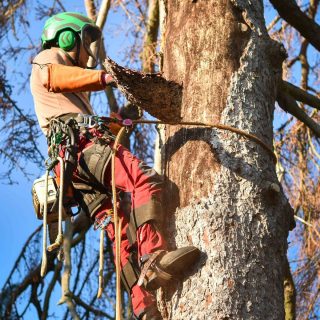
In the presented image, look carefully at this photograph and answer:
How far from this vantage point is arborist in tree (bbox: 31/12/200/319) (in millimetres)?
2732

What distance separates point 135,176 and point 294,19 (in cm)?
123

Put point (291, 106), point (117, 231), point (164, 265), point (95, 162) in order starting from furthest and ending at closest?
1. point (291, 106)
2. point (95, 162)
3. point (117, 231)
4. point (164, 265)

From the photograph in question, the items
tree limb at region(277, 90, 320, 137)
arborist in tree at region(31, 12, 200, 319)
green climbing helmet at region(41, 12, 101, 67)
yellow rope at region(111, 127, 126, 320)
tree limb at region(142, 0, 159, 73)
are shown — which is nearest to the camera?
yellow rope at region(111, 127, 126, 320)

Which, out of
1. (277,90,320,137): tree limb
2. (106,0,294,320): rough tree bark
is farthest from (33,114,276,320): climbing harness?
(277,90,320,137): tree limb

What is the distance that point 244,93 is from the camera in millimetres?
2857

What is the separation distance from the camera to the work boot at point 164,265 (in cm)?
249

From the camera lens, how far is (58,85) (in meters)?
3.23

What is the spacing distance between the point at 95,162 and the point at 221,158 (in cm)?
63

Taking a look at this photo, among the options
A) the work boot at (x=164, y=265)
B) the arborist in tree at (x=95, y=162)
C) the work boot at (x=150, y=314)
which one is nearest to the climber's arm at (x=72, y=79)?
the arborist in tree at (x=95, y=162)

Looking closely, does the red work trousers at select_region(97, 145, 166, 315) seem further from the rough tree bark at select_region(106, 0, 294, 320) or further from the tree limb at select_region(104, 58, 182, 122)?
the tree limb at select_region(104, 58, 182, 122)

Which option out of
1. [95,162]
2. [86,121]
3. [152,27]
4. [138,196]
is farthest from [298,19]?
[152,27]

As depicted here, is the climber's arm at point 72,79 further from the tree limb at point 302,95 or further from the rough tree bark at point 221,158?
the tree limb at point 302,95

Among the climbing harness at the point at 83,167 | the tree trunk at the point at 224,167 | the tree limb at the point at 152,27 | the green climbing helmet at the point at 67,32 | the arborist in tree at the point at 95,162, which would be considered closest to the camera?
the tree trunk at the point at 224,167

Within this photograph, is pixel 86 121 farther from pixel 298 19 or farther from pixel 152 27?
pixel 152 27
